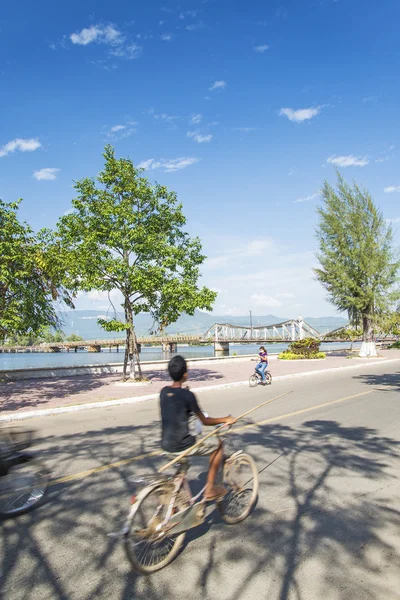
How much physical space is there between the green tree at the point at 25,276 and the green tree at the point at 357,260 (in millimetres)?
27551

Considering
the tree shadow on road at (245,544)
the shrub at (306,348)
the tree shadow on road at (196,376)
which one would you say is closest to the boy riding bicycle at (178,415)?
the tree shadow on road at (245,544)

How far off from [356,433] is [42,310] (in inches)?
446

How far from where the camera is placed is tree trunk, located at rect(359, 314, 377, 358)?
3556cm

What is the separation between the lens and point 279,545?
3680 mm

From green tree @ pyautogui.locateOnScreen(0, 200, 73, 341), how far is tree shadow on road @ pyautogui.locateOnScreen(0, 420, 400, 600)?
961cm

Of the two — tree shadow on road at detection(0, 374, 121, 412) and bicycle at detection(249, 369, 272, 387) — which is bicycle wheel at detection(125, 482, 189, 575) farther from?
bicycle at detection(249, 369, 272, 387)

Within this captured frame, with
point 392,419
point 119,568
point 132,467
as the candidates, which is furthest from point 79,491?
point 392,419

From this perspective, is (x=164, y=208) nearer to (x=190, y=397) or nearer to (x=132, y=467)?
(x=132, y=467)

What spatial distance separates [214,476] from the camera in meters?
3.89

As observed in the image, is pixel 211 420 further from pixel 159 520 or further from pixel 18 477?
pixel 18 477

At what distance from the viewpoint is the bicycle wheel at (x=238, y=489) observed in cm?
414

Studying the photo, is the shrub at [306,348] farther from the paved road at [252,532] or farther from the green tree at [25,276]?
the paved road at [252,532]

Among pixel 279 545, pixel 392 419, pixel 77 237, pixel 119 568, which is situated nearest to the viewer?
pixel 119 568

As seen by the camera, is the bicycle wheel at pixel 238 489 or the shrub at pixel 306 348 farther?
the shrub at pixel 306 348
